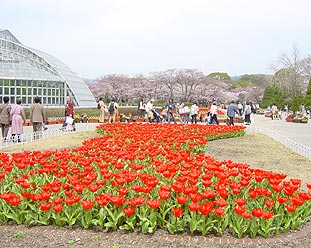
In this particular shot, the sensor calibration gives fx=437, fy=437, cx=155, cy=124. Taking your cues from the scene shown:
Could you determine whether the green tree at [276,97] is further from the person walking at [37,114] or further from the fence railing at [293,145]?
the person walking at [37,114]

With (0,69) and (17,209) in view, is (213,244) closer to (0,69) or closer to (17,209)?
(17,209)

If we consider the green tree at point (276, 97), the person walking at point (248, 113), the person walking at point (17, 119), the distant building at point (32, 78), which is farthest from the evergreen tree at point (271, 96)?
the person walking at point (17, 119)

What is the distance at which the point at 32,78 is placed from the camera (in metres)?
38.5

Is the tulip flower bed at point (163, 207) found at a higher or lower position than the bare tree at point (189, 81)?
lower

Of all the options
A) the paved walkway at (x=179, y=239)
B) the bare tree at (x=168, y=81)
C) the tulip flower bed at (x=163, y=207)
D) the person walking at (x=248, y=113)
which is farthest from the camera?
the bare tree at (x=168, y=81)

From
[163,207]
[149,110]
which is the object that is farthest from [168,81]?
[163,207]

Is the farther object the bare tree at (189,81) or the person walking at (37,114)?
the bare tree at (189,81)

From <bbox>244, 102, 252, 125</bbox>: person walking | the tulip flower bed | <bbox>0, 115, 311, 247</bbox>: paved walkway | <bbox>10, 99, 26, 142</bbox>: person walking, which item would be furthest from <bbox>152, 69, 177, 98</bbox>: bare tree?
<bbox>0, 115, 311, 247</bbox>: paved walkway

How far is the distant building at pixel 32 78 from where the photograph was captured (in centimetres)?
3756

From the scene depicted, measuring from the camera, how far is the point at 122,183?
5277mm

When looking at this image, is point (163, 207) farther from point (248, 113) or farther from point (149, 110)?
point (248, 113)

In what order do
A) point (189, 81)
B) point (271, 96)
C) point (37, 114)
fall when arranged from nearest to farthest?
point (37, 114) → point (271, 96) → point (189, 81)

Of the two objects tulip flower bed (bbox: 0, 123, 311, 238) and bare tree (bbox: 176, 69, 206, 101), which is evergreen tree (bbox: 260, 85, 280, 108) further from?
tulip flower bed (bbox: 0, 123, 311, 238)

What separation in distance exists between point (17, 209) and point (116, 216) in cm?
124
